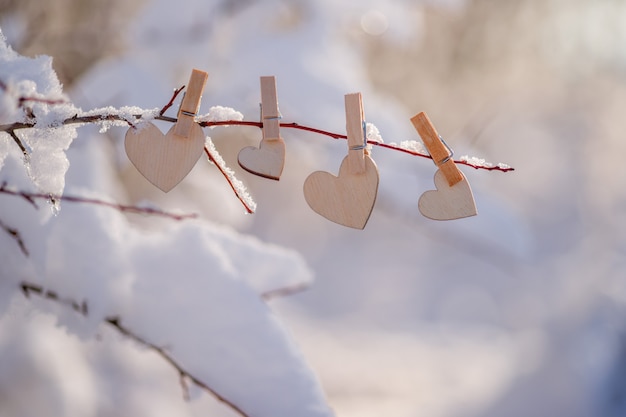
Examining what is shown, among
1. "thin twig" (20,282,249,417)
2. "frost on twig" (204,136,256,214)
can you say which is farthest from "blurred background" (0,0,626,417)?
"frost on twig" (204,136,256,214)

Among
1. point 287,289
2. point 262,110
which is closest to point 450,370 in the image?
point 287,289

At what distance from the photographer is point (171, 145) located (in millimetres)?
453

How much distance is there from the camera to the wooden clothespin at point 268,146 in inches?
18.0

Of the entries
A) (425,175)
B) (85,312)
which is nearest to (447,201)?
(85,312)

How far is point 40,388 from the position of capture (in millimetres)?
838

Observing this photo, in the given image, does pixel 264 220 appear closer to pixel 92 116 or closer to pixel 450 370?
pixel 450 370

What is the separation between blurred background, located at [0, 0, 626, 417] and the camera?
3.77 feet

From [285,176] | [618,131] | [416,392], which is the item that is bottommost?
[416,392]

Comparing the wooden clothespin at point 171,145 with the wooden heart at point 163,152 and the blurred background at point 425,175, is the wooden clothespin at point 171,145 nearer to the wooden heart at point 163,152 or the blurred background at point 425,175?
the wooden heart at point 163,152

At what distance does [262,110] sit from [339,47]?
1.01 metres

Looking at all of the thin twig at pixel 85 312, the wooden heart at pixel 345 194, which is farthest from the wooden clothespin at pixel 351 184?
the thin twig at pixel 85 312

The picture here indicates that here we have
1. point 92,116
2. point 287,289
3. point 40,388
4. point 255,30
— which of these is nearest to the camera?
point 92,116

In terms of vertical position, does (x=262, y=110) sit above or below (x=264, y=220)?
below

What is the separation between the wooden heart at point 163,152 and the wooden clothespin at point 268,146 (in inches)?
1.7
